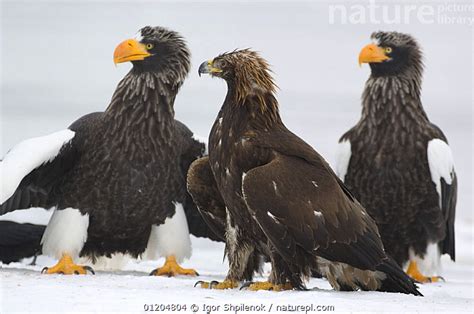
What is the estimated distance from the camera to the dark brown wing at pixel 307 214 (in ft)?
18.2

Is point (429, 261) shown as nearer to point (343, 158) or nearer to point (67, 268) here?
point (343, 158)

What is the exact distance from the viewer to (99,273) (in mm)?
7188

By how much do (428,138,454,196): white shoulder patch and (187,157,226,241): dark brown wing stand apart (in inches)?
101

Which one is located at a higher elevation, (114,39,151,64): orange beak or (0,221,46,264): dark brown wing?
(114,39,151,64): orange beak

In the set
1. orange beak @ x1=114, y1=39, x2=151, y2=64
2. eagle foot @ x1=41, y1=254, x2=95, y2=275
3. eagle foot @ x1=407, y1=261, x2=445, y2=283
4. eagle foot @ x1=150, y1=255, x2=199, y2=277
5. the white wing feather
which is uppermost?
orange beak @ x1=114, y1=39, x2=151, y2=64

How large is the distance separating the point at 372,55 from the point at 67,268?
345cm

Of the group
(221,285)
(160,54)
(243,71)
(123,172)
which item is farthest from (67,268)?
(243,71)

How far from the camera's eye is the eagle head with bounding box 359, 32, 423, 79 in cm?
885

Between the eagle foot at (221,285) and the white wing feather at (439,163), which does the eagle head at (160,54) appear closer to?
the eagle foot at (221,285)

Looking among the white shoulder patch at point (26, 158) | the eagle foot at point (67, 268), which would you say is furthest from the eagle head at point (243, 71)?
the eagle foot at point (67, 268)

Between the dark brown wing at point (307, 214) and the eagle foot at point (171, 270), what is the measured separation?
6.22 feet

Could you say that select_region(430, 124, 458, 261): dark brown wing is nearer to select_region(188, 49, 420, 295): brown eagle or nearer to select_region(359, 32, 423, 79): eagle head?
select_region(359, 32, 423, 79): eagle head

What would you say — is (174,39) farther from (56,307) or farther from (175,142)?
(56,307)

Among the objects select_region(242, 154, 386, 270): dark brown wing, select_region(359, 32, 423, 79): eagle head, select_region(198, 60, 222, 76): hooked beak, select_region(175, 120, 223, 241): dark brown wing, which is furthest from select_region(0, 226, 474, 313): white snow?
select_region(359, 32, 423, 79): eagle head
